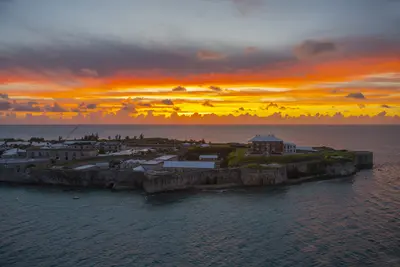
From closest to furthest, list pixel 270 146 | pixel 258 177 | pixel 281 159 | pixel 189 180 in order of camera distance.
→ pixel 189 180
pixel 258 177
pixel 281 159
pixel 270 146

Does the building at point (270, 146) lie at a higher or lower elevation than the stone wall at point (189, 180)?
higher

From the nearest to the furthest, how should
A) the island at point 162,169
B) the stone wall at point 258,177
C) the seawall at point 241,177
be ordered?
1. the seawall at point 241,177
2. the island at point 162,169
3. the stone wall at point 258,177

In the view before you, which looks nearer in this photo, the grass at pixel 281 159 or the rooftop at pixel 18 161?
the grass at pixel 281 159

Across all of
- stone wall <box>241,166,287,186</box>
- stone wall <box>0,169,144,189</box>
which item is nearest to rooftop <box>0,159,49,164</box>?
stone wall <box>0,169,144,189</box>

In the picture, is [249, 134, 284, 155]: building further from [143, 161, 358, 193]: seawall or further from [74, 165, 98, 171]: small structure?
[74, 165, 98, 171]: small structure

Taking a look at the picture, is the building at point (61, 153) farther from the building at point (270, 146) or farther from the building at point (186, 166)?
the building at point (270, 146)

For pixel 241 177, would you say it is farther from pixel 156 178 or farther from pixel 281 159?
pixel 156 178

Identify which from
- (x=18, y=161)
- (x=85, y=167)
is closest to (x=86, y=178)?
(x=85, y=167)

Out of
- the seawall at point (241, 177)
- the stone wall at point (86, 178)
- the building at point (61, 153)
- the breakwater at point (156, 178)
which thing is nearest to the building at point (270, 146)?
the seawall at point (241, 177)

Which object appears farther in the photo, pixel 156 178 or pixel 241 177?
pixel 241 177
